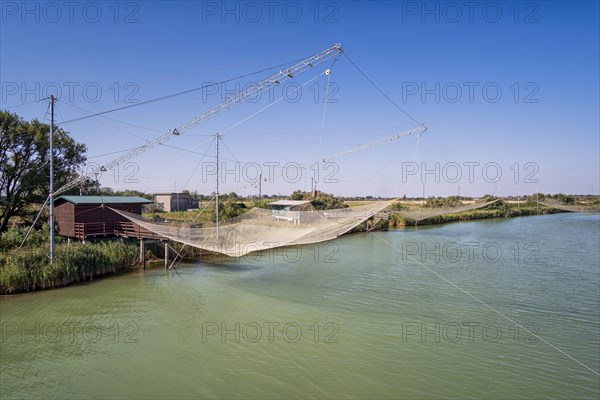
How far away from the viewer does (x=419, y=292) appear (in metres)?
10.3

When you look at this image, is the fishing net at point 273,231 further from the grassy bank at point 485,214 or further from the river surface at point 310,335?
the grassy bank at point 485,214

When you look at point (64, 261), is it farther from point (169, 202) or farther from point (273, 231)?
point (169, 202)

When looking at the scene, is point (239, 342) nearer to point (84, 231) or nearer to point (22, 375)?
point (22, 375)

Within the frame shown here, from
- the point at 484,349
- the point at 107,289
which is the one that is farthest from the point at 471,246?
the point at 107,289

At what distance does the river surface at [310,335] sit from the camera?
559 cm

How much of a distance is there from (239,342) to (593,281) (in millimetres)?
11590

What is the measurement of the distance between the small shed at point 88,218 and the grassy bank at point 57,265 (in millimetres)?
1249

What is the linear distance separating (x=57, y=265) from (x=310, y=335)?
28.2 ft

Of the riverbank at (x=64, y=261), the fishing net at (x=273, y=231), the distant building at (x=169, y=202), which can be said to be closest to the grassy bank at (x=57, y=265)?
the riverbank at (x=64, y=261)

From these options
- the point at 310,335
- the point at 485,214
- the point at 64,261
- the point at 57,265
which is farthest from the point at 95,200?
the point at 485,214

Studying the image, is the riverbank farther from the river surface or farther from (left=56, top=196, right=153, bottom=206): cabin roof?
(left=56, top=196, right=153, bottom=206): cabin roof

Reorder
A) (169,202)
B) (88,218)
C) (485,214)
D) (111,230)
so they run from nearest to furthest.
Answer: (88,218), (111,230), (169,202), (485,214)

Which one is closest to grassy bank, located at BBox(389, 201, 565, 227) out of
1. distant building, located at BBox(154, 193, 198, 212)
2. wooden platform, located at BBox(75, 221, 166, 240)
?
distant building, located at BBox(154, 193, 198, 212)

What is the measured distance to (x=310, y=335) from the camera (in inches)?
289
